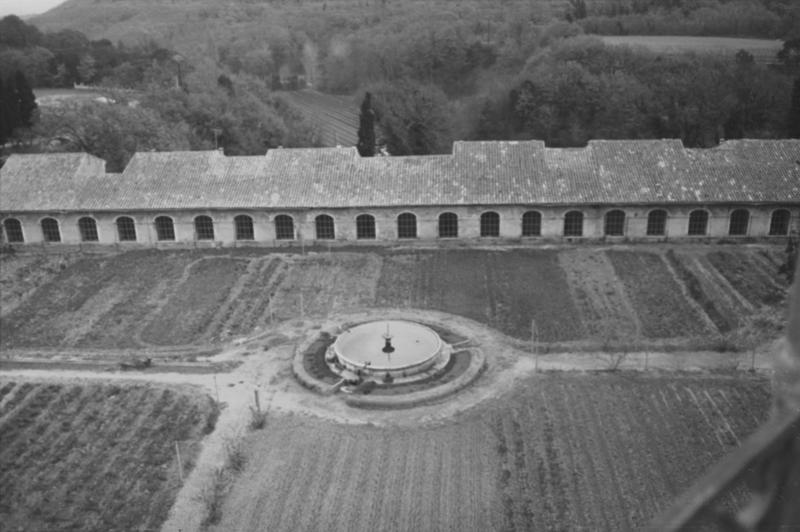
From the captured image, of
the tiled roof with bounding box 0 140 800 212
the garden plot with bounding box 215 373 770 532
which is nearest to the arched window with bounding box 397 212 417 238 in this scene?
the tiled roof with bounding box 0 140 800 212

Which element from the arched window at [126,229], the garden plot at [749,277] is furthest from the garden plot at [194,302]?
the garden plot at [749,277]

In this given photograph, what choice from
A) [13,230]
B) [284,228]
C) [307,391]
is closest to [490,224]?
[284,228]

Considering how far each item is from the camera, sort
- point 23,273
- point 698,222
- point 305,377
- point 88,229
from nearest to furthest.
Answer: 1. point 305,377
2. point 23,273
3. point 698,222
4. point 88,229

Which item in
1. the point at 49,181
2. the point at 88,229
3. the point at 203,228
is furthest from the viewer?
the point at 49,181

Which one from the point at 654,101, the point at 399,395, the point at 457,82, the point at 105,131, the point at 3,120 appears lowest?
the point at 399,395

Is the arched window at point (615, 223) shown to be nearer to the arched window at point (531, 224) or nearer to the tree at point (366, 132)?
the arched window at point (531, 224)

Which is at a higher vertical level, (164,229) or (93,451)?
(164,229)

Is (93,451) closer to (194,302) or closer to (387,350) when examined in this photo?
(387,350)
